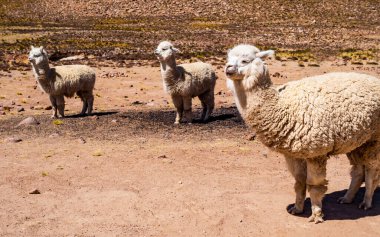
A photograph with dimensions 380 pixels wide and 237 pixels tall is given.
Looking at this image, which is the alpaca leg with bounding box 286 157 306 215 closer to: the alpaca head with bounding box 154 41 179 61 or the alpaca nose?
the alpaca nose

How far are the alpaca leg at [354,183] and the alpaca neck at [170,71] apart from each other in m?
7.57

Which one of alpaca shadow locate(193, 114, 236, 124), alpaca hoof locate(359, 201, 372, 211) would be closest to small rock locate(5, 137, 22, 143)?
alpaca shadow locate(193, 114, 236, 124)

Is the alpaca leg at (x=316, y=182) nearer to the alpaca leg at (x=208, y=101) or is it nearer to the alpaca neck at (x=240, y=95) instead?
the alpaca neck at (x=240, y=95)

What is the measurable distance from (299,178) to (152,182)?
312 cm

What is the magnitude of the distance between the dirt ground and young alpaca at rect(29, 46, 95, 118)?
854 millimetres

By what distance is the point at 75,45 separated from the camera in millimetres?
42531

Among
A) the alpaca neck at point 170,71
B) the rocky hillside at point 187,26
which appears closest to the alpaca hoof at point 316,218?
the alpaca neck at point 170,71

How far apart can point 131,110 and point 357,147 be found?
10.8 m

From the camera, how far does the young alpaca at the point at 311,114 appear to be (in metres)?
7.85

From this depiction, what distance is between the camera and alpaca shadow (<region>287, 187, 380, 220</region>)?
8594mm

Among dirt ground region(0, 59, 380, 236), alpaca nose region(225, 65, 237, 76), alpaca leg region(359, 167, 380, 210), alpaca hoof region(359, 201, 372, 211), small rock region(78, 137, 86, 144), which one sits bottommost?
small rock region(78, 137, 86, 144)

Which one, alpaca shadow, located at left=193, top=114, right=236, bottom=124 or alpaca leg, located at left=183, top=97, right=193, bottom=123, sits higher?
alpaca leg, located at left=183, top=97, right=193, bottom=123

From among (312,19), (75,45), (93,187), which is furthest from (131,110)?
(312,19)

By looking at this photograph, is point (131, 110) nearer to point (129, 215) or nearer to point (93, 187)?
point (93, 187)
